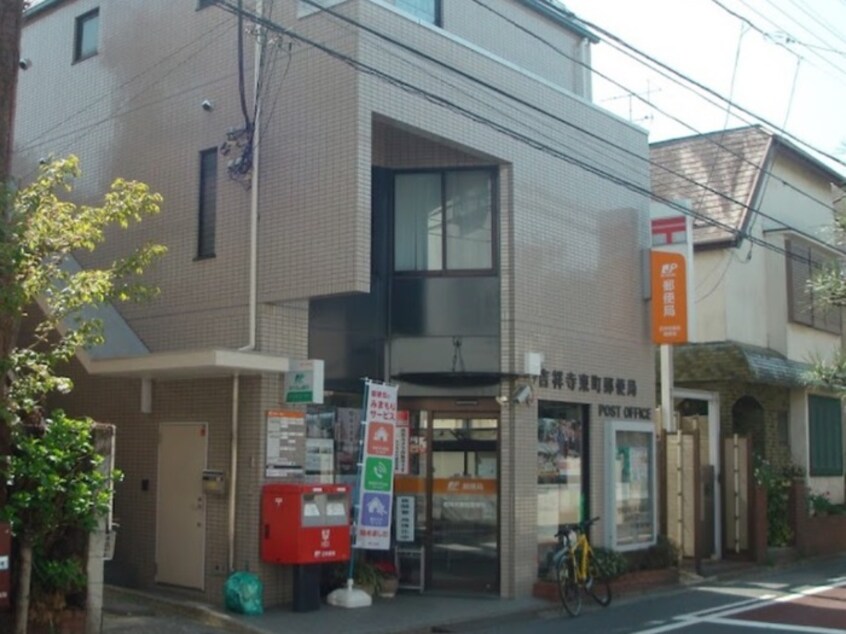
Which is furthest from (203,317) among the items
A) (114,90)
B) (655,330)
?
(655,330)

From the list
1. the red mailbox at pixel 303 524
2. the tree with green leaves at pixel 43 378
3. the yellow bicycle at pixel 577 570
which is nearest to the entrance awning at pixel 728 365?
the yellow bicycle at pixel 577 570

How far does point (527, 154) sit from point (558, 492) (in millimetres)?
5059

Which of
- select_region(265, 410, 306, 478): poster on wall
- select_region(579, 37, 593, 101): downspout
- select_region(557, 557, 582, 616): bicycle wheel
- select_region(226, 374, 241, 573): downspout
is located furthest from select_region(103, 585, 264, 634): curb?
select_region(579, 37, 593, 101): downspout

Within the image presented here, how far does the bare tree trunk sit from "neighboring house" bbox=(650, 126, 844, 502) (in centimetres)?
1445

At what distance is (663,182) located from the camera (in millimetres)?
24234

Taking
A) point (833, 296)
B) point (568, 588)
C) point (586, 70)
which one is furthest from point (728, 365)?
point (568, 588)

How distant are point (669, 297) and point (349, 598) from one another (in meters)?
7.61

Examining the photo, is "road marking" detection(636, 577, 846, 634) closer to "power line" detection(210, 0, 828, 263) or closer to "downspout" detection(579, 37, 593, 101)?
"power line" detection(210, 0, 828, 263)

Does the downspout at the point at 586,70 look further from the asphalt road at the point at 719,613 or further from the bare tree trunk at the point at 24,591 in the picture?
the bare tree trunk at the point at 24,591

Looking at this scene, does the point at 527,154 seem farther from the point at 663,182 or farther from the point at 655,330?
the point at 663,182

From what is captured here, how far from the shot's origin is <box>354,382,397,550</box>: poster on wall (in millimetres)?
13703

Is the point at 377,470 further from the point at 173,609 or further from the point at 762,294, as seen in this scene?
the point at 762,294

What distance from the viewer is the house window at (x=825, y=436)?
24.5m

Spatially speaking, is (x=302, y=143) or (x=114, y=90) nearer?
(x=302, y=143)
